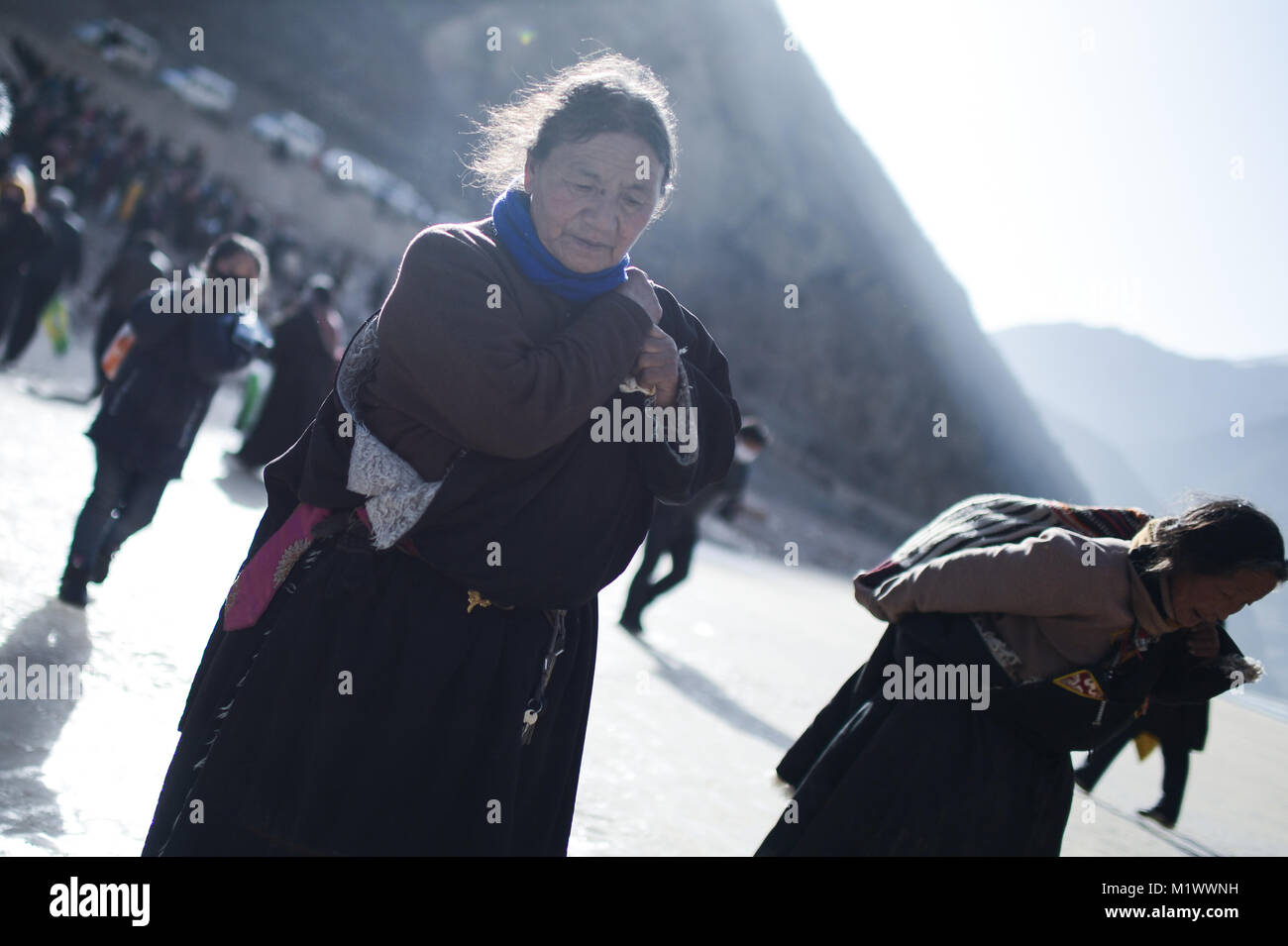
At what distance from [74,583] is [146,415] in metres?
0.78

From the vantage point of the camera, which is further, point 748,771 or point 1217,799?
point 1217,799

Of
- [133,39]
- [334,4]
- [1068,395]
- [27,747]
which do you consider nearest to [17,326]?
[27,747]

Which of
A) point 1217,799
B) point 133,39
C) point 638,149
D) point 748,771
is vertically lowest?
point 1217,799

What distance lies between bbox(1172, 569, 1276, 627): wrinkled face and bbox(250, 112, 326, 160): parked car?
31324 mm

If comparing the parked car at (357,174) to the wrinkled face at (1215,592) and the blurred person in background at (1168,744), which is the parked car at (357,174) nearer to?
the blurred person in background at (1168,744)

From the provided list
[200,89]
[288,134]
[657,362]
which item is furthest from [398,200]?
[657,362]

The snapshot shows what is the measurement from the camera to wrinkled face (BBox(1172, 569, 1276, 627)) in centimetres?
263

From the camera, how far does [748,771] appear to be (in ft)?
18.2

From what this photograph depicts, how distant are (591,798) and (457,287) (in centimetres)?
290

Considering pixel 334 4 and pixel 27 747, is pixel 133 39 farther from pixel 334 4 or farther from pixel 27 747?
pixel 27 747

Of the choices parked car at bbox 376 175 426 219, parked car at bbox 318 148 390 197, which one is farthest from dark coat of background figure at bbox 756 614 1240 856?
parked car at bbox 376 175 426 219

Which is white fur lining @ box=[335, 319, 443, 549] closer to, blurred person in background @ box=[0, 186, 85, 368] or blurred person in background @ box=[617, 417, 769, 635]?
blurred person in background @ box=[617, 417, 769, 635]

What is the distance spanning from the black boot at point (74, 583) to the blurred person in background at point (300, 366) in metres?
4.10

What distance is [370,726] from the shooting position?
1981mm
